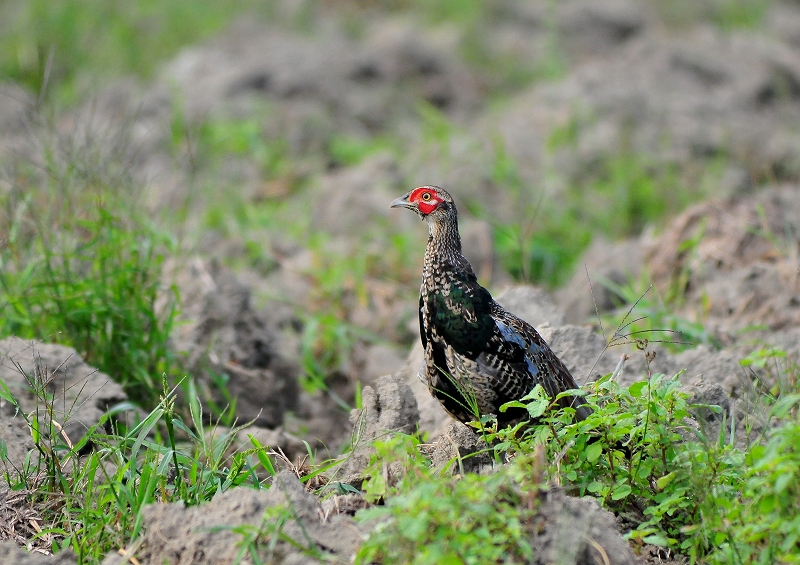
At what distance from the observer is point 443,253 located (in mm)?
3920

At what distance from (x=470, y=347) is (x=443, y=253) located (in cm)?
41

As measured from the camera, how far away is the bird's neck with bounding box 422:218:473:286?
389cm

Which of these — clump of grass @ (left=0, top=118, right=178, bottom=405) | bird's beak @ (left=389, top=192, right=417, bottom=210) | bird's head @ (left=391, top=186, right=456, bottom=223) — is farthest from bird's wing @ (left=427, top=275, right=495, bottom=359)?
clump of grass @ (left=0, top=118, right=178, bottom=405)

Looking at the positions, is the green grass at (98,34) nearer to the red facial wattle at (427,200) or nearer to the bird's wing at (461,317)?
the red facial wattle at (427,200)

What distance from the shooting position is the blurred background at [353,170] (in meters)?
5.03

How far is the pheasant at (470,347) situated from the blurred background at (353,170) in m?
0.96

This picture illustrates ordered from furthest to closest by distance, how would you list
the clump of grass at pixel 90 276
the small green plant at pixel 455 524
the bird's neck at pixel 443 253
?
the clump of grass at pixel 90 276 → the bird's neck at pixel 443 253 → the small green plant at pixel 455 524

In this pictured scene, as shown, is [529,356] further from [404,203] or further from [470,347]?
[404,203]

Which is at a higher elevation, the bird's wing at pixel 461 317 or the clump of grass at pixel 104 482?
the bird's wing at pixel 461 317

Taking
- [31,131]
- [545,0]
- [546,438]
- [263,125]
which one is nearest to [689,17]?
[545,0]

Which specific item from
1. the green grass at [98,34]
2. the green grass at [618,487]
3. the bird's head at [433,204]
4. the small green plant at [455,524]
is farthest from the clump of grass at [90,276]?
the green grass at [98,34]

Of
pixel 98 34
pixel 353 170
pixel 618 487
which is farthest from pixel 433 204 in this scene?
pixel 98 34

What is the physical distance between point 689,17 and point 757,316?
9.02 meters

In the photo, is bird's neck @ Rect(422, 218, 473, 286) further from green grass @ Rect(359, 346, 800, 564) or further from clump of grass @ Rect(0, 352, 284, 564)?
clump of grass @ Rect(0, 352, 284, 564)
